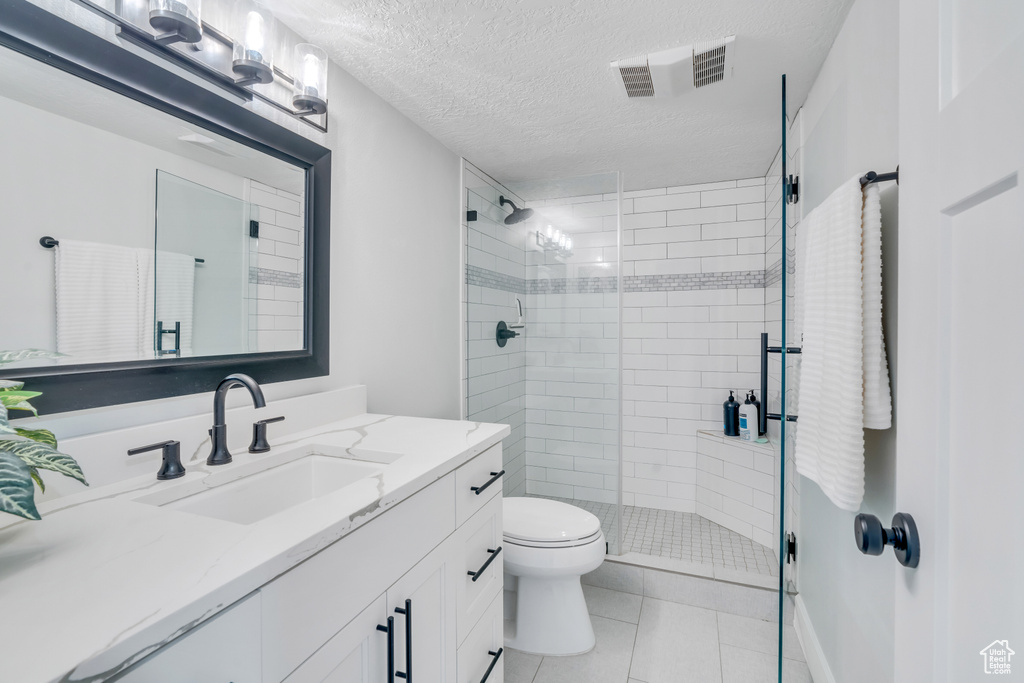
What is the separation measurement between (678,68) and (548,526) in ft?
6.23

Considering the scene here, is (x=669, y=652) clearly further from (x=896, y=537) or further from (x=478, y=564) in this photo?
(x=896, y=537)

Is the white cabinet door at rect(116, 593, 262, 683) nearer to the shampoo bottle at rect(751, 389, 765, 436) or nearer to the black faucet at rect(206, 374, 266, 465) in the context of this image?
the black faucet at rect(206, 374, 266, 465)

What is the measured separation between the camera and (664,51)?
5.37 ft

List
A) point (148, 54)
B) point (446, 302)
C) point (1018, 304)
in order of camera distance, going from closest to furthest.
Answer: point (1018, 304) < point (148, 54) < point (446, 302)

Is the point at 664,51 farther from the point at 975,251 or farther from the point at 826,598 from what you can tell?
the point at 826,598

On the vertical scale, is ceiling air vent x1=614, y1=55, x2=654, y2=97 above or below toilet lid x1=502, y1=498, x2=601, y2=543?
above

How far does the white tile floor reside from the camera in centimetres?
184

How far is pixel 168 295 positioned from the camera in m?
1.16

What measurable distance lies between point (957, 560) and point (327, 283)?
1694mm

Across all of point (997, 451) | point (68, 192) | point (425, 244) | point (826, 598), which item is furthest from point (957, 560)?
point (425, 244)

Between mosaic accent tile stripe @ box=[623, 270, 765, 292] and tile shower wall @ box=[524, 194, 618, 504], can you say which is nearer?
tile shower wall @ box=[524, 194, 618, 504]

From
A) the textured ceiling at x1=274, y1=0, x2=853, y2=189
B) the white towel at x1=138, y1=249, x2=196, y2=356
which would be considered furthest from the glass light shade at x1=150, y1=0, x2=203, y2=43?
the white towel at x1=138, y1=249, x2=196, y2=356

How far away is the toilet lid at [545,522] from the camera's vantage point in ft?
6.39

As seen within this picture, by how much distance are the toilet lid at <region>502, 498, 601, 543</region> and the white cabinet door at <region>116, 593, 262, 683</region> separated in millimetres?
1414
